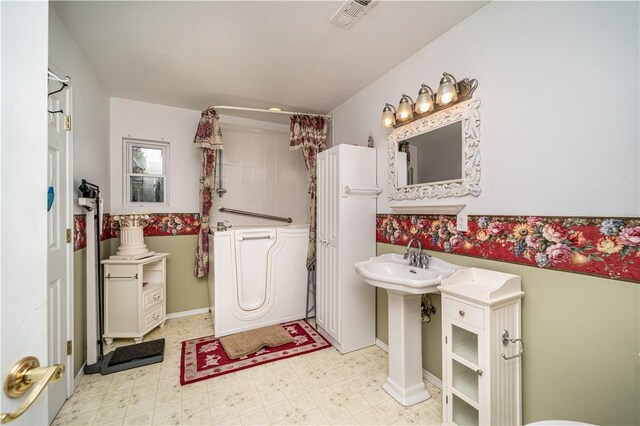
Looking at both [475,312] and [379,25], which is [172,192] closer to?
[379,25]

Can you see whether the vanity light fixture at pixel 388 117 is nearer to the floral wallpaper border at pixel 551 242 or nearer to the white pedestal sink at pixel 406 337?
the floral wallpaper border at pixel 551 242

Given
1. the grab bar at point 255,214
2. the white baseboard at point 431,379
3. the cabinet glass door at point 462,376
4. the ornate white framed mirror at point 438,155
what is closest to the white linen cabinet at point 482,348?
the cabinet glass door at point 462,376

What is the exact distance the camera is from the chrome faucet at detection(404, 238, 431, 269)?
1873mm

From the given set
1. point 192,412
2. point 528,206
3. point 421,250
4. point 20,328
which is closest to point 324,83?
point 421,250

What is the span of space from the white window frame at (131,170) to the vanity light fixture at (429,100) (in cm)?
249

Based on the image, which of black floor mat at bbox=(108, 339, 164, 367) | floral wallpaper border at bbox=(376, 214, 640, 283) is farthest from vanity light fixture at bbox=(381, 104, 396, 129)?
black floor mat at bbox=(108, 339, 164, 367)

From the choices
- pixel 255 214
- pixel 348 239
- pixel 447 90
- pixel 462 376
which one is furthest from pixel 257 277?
pixel 447 90

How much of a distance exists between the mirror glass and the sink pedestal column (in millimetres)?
843

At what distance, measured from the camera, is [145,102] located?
2916mm

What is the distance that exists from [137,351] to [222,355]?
2.33 ft

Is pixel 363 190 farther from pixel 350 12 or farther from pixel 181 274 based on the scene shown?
pixel 181 274

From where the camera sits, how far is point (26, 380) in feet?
1.61

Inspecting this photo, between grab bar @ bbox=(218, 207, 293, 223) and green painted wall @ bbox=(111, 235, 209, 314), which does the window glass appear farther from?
grab bar @ bbox=(218, 207, 293, 223)

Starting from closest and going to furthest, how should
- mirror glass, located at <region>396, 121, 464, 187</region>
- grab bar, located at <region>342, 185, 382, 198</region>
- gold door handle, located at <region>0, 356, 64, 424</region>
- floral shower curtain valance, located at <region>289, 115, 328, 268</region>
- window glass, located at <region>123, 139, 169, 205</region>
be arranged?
gold door handle, located at <region>0, 356, 64, 424</region> < mirror glass, located at <region>396, 121, 464, 187</region> < grab bar, located at <region>342, 185, 382, 198</region> < floral shower curtain valance, located at <region>289, 115, 328, 268</region> < window glass, located at <region>123, 139, 169, 205</region>
